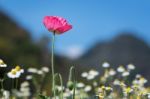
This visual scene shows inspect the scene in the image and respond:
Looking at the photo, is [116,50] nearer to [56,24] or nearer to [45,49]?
[45,49]

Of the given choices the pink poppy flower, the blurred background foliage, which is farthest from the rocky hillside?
the pink poppy flower

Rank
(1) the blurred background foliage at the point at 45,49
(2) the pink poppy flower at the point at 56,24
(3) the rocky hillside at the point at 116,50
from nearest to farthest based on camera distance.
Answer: (2) the pink poppy flower at the point at 56,24 → (3) the rocky hillside at the point at 116,50 → (1) the blurred background foliage at the point at 45,49

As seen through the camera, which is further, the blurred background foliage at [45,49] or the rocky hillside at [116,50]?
the blurred background foliage at [45,49]

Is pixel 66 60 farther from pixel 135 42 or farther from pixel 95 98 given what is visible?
pixel 95 98

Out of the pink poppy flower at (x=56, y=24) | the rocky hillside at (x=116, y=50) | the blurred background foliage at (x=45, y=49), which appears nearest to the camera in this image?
the pink poppy flower at (x=56, y=24)

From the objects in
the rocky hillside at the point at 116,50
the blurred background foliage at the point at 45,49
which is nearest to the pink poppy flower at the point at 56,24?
the rocky hillside at the point at 116,50

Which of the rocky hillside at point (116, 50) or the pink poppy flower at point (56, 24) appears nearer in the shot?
Result: the pink poppy flower at point (56, 24)

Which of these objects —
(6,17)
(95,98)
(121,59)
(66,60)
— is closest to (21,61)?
(121,59)

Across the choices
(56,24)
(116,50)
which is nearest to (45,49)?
(116,50)

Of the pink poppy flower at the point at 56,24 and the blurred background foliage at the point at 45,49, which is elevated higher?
the blurred background foliage at the point at 45,49

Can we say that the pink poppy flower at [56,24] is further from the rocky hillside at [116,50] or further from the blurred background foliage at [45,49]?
the blurred background foliage at [45,49]
